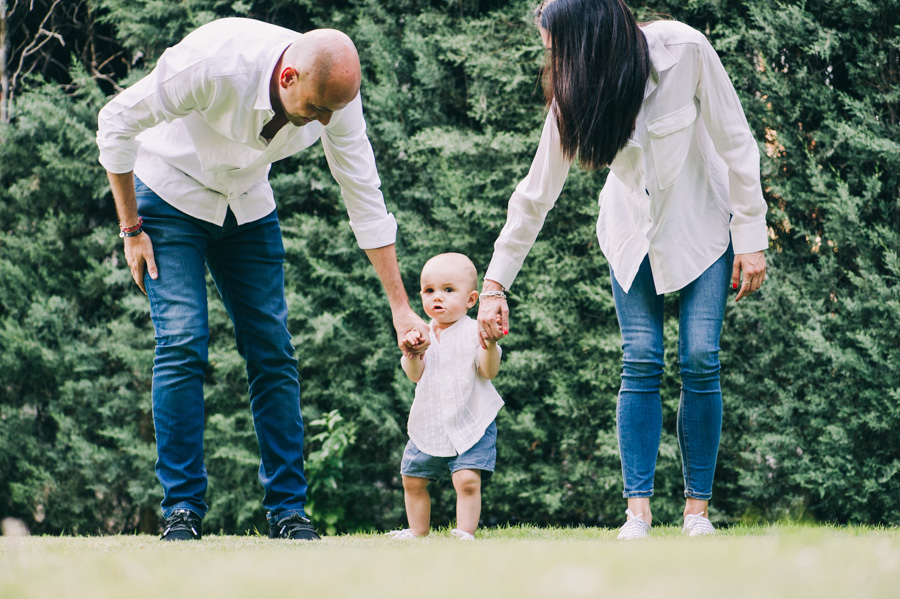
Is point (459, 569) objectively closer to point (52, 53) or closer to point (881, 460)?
point (881, 460)

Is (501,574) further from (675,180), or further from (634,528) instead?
(675,180)

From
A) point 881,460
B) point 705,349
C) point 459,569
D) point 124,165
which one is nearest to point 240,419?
point 124,165

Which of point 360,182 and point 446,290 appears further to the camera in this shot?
point 446,290

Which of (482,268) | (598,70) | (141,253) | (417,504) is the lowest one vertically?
(417,504)

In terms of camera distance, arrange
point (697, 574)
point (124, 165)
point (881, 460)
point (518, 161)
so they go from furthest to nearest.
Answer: point (518, 161) → point (881, 460) → point (124, 165) → point (697, 574)

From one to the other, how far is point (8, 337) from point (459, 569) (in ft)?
15.4

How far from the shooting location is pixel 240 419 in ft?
15.8

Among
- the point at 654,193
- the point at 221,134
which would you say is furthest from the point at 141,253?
the point at 654,193

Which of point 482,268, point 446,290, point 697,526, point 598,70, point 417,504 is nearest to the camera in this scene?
point 598,70

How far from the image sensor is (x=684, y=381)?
111 inches

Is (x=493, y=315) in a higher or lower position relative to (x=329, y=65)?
lower

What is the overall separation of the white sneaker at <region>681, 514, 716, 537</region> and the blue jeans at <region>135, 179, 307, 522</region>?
136 centimetres

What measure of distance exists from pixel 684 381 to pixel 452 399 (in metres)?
0.89

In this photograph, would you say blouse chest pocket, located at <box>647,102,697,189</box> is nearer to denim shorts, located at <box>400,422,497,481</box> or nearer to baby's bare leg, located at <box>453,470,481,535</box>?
denim shorts, located at <box>400,422,497,481</box>
